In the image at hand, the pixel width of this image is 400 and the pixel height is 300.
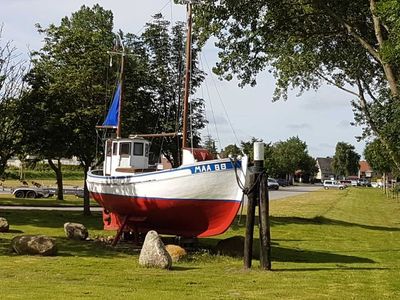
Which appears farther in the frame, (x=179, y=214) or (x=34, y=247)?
(x=179, y=214)

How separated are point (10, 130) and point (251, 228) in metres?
19.2

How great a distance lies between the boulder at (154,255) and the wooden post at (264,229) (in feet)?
7.62

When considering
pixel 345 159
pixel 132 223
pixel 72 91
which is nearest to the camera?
pixel 132 223

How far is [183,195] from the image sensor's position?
1875cm

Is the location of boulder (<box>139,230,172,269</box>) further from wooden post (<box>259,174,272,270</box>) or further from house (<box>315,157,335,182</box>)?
house (<box>315,157,335,182</box>)

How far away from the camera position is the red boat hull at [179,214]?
18359 millimetres

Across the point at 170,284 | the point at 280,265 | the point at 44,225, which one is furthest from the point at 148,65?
the point at 170,284

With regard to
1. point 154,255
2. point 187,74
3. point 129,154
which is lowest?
point 154,255

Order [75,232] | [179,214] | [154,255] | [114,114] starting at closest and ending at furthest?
1. [154,255]
2. [179,214]
3. [75,232]
4. [114,114]

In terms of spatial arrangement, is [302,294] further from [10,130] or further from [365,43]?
[10,130]

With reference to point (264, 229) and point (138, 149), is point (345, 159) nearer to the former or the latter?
point (138, 149)

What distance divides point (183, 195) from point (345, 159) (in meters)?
146

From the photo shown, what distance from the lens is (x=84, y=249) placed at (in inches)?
717

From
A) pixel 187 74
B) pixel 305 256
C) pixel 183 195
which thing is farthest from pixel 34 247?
pixel 187 74
